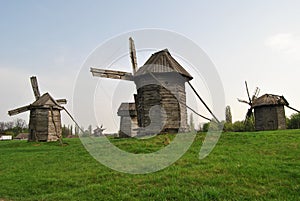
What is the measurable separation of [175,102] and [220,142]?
16.9 feet

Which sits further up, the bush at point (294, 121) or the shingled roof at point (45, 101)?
the shingled roof at point (45, 101)

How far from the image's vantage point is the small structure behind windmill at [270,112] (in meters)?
35.7

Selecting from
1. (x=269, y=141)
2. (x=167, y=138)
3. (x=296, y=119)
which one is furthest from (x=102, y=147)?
(x=296, y=119)

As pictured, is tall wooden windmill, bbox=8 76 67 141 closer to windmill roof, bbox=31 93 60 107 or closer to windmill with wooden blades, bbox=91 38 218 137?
windmill roof, bbox=31 93 60 107

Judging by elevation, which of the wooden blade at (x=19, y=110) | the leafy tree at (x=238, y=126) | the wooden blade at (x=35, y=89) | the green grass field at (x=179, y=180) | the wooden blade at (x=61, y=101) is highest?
the wooden blade at (x=35, y=89)

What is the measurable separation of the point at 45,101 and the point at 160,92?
770 inches

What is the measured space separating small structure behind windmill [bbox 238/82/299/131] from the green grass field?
21.4 metres

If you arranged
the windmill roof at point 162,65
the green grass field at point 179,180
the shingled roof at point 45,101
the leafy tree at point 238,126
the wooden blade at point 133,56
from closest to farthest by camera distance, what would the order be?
1. the green grass field at point 179,180
2. the windmill roof at point 162,65
3. the wooden blade at point 133,56
4. the shingled roof at point 45,101
5. the leafy tree at point 238,126

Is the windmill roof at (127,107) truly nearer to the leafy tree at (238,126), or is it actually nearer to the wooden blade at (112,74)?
the leafy tree at (238,126)

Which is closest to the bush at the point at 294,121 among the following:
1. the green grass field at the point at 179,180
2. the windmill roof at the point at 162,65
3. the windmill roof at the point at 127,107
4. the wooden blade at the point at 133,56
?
the windmill roof at the point at 127,107

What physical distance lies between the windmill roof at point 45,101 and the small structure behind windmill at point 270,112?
25.8m

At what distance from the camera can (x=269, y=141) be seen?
18812 millimetres

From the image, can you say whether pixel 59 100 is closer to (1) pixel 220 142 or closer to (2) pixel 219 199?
(1) pixel 220 142

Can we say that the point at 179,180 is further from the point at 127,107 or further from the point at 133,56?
the point at 127,107
